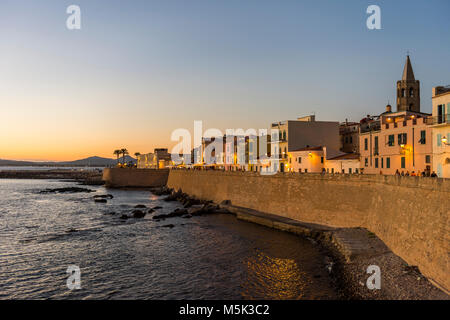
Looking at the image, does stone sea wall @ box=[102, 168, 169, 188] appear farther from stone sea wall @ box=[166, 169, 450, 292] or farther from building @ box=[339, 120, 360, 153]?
building @ box=[339, 120, 360, 153]

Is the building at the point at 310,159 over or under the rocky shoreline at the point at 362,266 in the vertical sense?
over

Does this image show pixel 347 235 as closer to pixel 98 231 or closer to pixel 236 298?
pixel 236 298

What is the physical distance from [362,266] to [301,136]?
34.2 m

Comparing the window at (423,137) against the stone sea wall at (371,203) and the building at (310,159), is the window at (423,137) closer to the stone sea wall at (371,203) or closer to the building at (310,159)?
the stone sea wall at (371,203)

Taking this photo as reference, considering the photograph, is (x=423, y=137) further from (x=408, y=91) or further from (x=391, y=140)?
(x=408, y=91)

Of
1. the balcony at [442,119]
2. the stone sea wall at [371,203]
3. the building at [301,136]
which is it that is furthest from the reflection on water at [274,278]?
the building at [301,136]

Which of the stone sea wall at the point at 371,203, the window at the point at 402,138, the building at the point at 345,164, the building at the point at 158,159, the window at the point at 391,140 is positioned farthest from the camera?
the building at the point at 158,159

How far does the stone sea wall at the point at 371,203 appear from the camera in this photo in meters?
14.7

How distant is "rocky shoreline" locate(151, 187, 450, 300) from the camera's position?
555 inches

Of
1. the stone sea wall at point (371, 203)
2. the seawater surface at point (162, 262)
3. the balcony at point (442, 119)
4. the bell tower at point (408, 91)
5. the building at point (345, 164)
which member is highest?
the bell tower at point (408, 91)

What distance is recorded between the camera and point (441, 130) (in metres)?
25.0

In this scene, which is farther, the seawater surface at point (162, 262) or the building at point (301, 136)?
the building at point (301, 136)

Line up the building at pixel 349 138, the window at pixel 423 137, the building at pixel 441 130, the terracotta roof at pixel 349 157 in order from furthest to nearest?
the building at pixel 349 138, the terracotta roof at pixel 349 157, the window at pixel 423 137, the building at pixel 441 130

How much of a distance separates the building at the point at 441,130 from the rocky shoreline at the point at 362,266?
285 inches
